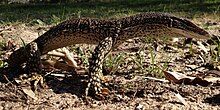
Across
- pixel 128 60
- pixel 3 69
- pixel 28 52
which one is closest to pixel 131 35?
pixel 128 60

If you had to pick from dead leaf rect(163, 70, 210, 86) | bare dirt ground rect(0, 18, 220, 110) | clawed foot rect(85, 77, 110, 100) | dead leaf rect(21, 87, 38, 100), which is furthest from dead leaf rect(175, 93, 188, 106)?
dead leaf rect(21, 87, 38, 100)

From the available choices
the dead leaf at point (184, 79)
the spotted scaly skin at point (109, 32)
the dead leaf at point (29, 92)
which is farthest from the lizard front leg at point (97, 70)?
the dead leaf at point (184, 79)

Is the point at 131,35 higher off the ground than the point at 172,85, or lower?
higher

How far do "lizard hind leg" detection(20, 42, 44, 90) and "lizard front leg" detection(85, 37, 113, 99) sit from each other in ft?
1.86

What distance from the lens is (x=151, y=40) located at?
6.15m

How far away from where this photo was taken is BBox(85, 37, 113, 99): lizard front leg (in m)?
4.01

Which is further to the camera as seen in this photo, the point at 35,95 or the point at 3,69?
the point at 3,69

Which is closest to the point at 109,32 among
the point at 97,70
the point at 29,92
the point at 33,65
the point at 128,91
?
the point at 97,70

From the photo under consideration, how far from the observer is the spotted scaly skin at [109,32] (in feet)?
14.1

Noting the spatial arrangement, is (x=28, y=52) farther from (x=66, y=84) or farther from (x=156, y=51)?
(x=156, y=51)

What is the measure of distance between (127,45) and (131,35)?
1.83 m

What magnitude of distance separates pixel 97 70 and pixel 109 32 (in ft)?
1.83

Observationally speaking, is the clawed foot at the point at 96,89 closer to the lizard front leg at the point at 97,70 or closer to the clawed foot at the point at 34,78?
the lizard front leg at the point at 97,70

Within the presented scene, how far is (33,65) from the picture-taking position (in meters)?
4.57
